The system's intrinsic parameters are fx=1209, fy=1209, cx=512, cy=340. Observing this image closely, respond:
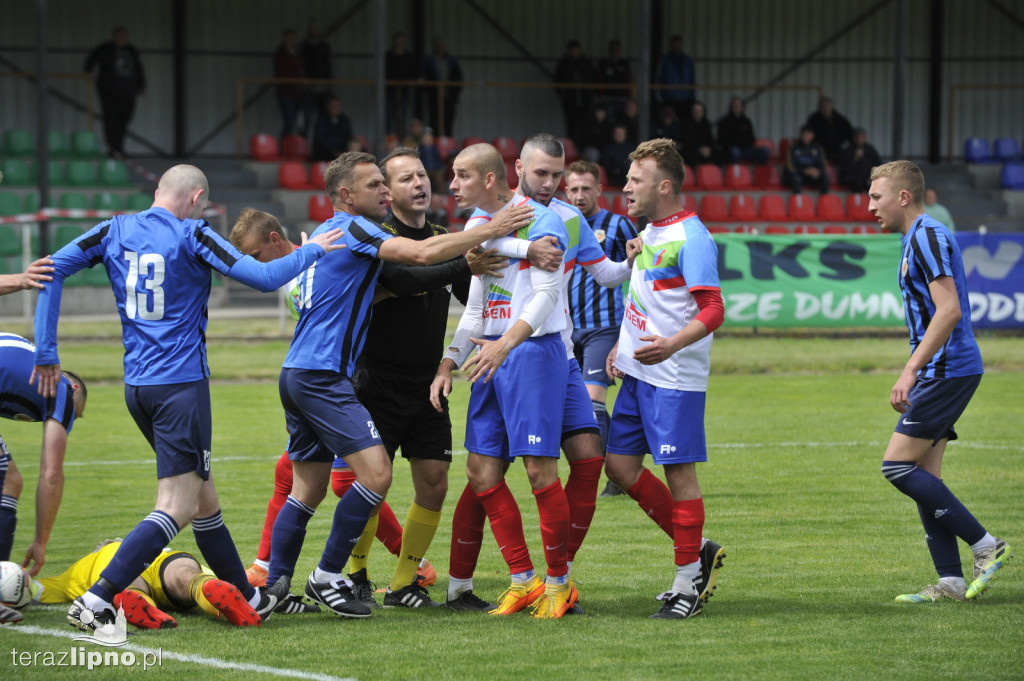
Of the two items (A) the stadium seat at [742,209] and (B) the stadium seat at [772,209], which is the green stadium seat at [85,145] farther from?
(B) the stadium seat at [772,209]

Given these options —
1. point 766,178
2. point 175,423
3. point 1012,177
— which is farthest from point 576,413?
point 1012,177

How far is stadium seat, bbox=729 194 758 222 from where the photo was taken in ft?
85.0

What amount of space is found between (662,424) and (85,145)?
2231 cm

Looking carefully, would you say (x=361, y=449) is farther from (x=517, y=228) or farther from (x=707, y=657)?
(x=707, y=657)

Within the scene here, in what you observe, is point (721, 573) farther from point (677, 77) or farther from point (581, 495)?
point (677, 77)

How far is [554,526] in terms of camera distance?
5.54 m

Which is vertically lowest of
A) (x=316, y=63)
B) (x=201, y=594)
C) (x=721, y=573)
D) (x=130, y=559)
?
(x=721, y=573)

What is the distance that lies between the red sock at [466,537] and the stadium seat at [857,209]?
72.1 ft

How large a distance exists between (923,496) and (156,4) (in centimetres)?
2629

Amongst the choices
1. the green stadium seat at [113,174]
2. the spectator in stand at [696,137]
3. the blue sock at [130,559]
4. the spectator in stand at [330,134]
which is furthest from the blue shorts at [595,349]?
the green stadium seat at [113,174]

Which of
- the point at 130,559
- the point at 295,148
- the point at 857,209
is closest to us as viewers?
the point at 130,559

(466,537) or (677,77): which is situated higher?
(677,77)

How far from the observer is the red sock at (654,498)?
592 centimetres

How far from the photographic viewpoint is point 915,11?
106ft
